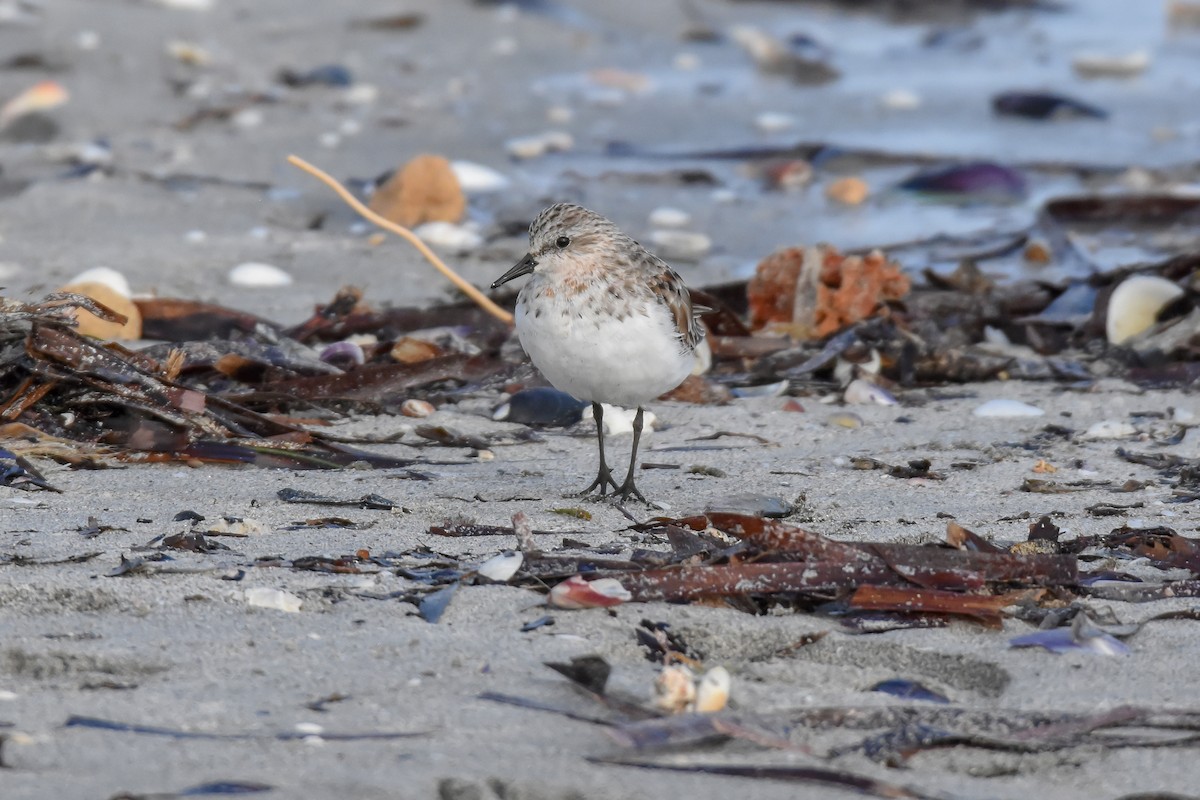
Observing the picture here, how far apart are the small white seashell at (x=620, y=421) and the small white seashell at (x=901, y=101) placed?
591 centimetres

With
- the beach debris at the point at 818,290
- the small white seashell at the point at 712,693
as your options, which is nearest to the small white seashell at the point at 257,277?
the beach debris at the point at 818,290

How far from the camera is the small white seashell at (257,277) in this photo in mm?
6238

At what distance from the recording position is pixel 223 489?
150 inches

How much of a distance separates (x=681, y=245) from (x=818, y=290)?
1.58 m

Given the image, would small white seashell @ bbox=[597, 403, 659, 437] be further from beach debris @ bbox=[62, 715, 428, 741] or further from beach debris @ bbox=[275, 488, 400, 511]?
beach debris @ bbox=[62, 715, 428, 741]

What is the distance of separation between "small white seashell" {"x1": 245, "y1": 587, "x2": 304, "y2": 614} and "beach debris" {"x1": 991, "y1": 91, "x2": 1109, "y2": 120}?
805cm

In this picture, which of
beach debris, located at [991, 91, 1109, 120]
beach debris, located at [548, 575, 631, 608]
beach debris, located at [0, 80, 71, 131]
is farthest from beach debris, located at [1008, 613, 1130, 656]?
beach debris, located at [991, 91, 1109, 120]

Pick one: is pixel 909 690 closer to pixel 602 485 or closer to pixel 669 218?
pixel 602 485

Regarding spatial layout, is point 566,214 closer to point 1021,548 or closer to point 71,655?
point 1021,548

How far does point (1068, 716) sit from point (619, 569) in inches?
38.9

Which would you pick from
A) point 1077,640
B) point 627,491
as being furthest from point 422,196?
point 1077,640

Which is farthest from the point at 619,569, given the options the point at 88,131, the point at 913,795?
the point at 88,131

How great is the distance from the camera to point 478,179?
26.4ft

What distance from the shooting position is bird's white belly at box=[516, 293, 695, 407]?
12.9 feet
